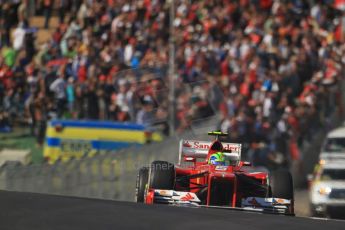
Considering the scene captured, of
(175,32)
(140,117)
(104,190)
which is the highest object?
(175,32)

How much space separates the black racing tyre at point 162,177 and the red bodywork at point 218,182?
107mm

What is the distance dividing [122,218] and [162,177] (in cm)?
375

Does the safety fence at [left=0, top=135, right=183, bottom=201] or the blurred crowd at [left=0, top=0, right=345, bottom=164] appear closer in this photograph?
the safety fence at [left=0, top=135, right=183, bottom=201]

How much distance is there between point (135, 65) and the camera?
19203mm

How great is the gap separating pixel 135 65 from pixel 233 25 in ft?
7.48

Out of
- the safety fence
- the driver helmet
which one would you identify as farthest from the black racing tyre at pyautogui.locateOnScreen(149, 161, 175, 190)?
the safety fence

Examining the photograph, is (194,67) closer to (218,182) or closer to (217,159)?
(217,159)

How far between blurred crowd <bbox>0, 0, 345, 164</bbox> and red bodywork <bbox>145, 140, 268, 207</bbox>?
4830 mm

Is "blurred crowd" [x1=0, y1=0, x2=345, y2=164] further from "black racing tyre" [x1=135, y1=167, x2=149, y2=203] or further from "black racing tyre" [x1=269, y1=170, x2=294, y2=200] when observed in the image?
"black racing tyre" [x1=269, y1=170, x2=294, y2=200]

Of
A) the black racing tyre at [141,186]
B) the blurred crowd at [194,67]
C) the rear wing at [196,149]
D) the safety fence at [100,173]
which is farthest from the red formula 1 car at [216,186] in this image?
the blurred crowd at [194,67]

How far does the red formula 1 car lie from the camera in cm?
1123

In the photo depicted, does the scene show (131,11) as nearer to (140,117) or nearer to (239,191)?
(140,117)

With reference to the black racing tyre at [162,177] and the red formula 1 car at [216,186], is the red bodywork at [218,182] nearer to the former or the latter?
the red formula 1 car at [216,186]

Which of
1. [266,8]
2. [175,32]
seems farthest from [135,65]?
[266,8]
